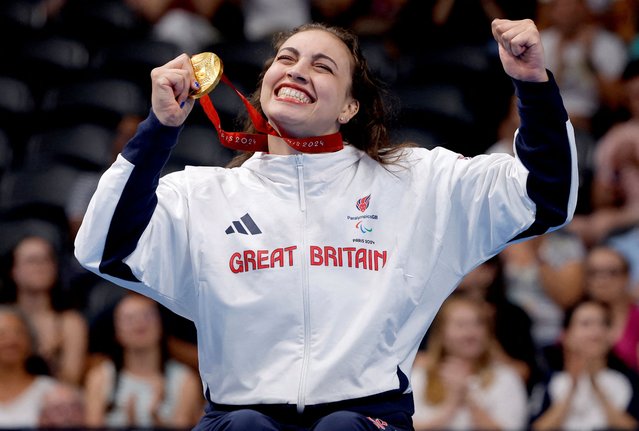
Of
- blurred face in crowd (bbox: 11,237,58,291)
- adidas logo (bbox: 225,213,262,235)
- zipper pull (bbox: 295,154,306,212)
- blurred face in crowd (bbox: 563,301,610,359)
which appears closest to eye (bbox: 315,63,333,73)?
zipper pull (bbox: 295,154,306,212)

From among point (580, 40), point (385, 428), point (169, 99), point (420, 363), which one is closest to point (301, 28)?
point (169, 99)

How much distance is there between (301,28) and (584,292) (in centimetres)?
311

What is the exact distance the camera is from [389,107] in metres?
4.43

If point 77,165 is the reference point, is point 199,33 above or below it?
above

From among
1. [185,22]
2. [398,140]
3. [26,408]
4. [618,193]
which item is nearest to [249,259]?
[398,140]

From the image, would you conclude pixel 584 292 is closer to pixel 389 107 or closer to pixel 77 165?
pixel 389 107

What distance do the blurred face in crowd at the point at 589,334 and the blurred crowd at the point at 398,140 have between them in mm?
15

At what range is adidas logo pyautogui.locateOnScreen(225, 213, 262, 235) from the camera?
3855mm

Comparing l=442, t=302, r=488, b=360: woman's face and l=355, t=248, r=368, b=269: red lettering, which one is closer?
l=355, t=248, r=368, b=269: red lettering

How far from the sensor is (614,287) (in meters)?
6.64

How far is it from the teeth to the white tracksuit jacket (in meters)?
0.20

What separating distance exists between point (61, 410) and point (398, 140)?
2491mm

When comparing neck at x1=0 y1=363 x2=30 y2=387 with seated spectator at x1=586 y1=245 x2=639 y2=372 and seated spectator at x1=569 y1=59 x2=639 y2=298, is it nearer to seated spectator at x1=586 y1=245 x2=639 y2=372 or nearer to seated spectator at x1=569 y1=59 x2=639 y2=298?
seated spectator at x1=586 y1=245 x2=639 y2=372

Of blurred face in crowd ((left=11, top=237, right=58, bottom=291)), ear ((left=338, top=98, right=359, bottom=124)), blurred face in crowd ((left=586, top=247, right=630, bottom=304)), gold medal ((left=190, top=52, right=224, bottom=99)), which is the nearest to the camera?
gold medal ((left=190, top=52, right=224, bottom=99))
